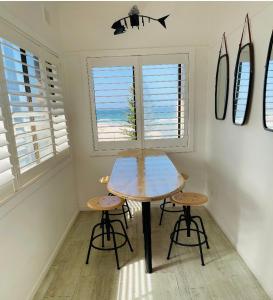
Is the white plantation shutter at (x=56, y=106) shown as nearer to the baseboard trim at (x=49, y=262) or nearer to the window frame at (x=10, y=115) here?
the window frame at (x=10, y=115)

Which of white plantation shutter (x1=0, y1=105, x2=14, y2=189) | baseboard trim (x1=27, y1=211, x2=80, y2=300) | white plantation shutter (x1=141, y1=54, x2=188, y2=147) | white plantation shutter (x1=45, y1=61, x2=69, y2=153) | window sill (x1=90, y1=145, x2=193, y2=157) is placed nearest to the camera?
white plantation shutter (x1=0, y1=105, x2=14, y2=189)

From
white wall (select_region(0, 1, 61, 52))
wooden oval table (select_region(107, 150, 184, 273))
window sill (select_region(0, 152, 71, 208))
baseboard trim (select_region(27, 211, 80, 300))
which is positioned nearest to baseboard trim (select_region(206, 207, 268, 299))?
wooden oval table (select_region(107, 150, 184, 273))

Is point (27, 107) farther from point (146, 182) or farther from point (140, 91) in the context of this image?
point (140, 91)

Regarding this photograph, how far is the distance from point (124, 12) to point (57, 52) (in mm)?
1002

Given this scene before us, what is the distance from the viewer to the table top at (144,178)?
158 cm

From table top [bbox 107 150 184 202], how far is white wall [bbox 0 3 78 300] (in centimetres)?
69

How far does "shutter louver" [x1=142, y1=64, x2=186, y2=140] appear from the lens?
2949 millimetres

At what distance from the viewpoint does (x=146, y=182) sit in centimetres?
181

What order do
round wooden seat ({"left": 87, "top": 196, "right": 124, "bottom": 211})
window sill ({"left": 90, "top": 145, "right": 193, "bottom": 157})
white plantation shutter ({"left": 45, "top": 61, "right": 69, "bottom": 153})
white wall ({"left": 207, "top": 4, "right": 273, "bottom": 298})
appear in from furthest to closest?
window sill ({"left": 90, "top": 145, "right": 193, "bottom": 157}) < white plantation shutter ({"left": 45, "top": 61, "right": 69, "bottom": 153}) < round wooden seat ({"left": 87, "top": 196, "right": 124, "bottom": 211}) < white wall ({"left": 207, "top": 4, "right": 273, "bottom": 298})

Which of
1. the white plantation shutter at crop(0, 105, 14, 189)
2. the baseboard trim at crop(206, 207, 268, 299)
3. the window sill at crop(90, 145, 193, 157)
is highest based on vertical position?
the white plantation shutter at crop(0, 105, 14, 189)

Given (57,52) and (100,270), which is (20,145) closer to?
(100,270)

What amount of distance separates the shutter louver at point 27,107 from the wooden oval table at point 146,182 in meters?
0.74

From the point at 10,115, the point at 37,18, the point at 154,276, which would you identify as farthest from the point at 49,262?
the point at 37,18

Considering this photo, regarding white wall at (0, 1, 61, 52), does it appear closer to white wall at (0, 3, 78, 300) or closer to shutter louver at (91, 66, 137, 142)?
white wall at (0, 3, 78, 300)
